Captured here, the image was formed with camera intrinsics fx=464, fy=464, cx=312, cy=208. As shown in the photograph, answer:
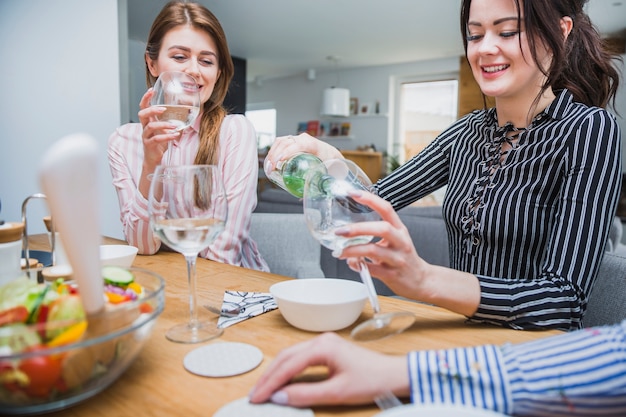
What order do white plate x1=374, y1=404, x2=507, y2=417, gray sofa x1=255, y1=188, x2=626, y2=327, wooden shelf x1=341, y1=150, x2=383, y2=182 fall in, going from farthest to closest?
wooden shelf x1=341, y1=150, x2=383, y2=182 < gray sofa x1=255, y1=188, x2=626, y2=327 < white plate x1=374, y1=404, x2=507, y2=417

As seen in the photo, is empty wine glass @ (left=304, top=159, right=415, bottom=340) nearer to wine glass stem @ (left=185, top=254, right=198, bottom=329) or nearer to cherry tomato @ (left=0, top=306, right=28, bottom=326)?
wine glass stem @ (left=185, top=254, right=198, bottom=329)

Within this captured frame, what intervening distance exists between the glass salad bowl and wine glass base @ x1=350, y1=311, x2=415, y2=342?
0.90 ft

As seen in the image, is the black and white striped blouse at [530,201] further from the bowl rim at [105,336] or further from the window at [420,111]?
the window at [420,111]

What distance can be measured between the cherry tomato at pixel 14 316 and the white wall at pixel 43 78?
244 cm

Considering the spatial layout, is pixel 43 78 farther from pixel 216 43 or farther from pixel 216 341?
pixel 216 341

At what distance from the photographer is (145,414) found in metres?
0.48

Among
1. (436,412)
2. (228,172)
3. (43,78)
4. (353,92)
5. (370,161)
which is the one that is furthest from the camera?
(353,92)

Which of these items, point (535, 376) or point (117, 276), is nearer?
point (535, 376)

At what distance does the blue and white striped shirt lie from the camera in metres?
0.47

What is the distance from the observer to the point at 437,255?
2.54 m

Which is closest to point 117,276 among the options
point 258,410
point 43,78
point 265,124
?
point 258,410

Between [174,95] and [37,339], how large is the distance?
78cm

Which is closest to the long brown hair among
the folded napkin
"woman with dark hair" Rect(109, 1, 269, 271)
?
"woman with dark hair" Rect(109, 1, 269, 271)

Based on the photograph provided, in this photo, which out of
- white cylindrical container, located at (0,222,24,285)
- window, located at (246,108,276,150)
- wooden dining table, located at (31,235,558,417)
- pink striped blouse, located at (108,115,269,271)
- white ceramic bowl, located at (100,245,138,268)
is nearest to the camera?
wooden dining table, located at (31,235,558,417)
